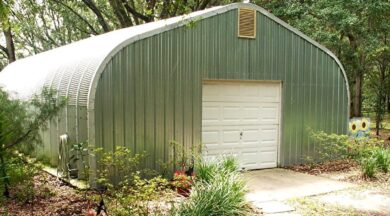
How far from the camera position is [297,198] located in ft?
20.1

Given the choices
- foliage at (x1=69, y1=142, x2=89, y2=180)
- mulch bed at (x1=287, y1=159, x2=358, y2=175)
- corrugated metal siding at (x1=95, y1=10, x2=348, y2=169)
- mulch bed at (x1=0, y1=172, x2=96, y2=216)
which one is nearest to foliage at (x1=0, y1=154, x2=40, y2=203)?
mulch bed at (x1=0, y1=172, x2=96, y2=216)

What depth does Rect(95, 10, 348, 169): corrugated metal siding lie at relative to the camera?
652cm

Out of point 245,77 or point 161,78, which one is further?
point 245,77

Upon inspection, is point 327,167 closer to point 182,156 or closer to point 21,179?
point 182,156

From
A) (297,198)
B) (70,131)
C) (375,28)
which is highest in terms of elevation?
(375,28)

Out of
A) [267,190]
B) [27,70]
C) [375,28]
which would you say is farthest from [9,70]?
[375,28]

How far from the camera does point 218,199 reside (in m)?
4.83

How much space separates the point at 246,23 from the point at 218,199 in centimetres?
449

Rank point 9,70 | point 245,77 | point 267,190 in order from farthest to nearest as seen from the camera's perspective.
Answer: point 9,70, point 245,77, point 267,190

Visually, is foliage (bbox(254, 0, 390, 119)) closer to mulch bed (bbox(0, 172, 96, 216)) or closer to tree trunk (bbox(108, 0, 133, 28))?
tree trunk (bbox(108, 0, 133, 28))

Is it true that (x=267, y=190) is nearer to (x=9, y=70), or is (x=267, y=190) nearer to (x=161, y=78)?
(x=161, y=78)

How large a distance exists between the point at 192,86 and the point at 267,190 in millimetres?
2497

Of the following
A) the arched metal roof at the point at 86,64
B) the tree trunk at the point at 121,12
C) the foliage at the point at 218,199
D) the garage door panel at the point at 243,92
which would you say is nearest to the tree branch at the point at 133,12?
the tree trunk at the point at 121,12

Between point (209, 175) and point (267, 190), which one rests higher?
point (209, 175)
